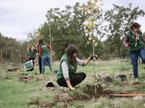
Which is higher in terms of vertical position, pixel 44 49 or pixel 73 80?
pixel 44 49

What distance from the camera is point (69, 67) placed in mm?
11703

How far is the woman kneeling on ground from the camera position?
11.3m

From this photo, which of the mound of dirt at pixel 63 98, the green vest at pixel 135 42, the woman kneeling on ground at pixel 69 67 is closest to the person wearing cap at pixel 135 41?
the green vest at pixel 135 42

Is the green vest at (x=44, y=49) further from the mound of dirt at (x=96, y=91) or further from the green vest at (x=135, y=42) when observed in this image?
the mound of dirt at (x=96, y=91)

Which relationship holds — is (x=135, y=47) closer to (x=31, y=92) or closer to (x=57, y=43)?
(x=31, y=92)

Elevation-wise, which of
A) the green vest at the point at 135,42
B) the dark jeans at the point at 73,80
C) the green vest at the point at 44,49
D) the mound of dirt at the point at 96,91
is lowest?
the mound of dirt at the point at 96,91

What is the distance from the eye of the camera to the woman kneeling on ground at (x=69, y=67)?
1130 centimetres

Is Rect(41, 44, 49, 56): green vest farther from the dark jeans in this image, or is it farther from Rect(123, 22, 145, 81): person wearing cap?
the dark jeans

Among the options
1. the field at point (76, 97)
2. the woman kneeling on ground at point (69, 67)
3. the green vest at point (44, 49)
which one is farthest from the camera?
the green vest at point (44, 49)

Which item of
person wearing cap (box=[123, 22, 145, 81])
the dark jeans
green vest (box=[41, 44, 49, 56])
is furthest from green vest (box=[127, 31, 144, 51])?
green vest (box=[41, 44, 49, 56])

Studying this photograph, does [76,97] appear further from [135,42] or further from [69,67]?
[135,42]

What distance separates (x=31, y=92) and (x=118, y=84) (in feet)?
8.52

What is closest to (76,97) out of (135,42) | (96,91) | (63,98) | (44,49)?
(63,98)

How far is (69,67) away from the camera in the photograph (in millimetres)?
11703
